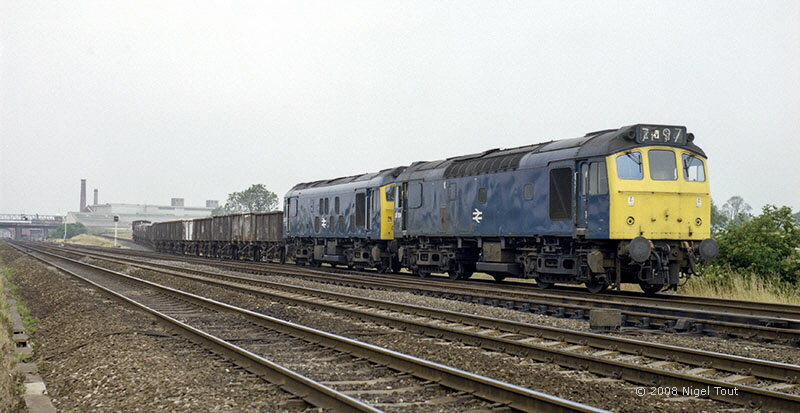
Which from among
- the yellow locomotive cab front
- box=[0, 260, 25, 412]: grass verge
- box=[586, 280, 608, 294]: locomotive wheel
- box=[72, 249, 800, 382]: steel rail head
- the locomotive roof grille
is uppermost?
the locomotive roof grille

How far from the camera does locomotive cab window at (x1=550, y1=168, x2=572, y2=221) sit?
16.8 metres

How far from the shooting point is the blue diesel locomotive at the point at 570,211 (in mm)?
15500

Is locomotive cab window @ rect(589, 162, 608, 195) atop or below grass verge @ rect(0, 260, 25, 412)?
atop

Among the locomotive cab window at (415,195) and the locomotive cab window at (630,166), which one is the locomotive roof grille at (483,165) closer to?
the locomotive cab window at (415,195)

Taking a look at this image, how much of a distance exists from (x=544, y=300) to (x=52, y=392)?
382 inches

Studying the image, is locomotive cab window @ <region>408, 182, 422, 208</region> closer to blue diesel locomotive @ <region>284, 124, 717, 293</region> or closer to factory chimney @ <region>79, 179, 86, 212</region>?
blue diesel locomotive @ <region>284, 124, 717, 293</region>

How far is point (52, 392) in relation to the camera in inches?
309

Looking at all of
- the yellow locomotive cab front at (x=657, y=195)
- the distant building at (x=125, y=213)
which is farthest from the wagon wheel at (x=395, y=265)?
the distant building at (x=125, y=213)

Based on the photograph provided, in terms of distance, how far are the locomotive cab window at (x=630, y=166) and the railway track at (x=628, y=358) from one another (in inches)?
228

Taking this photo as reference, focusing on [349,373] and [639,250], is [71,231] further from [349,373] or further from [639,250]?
[349,373]

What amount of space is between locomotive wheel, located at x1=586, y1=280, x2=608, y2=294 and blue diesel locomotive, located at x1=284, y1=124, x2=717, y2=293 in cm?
3

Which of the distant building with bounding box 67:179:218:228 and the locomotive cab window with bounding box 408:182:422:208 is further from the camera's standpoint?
the distant building with bounding box 67:179:218:228

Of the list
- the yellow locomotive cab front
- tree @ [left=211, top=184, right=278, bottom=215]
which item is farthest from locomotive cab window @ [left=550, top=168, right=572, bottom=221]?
tree @ [left=211, top=184, right=278, bottom=215]

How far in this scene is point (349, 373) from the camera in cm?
807
